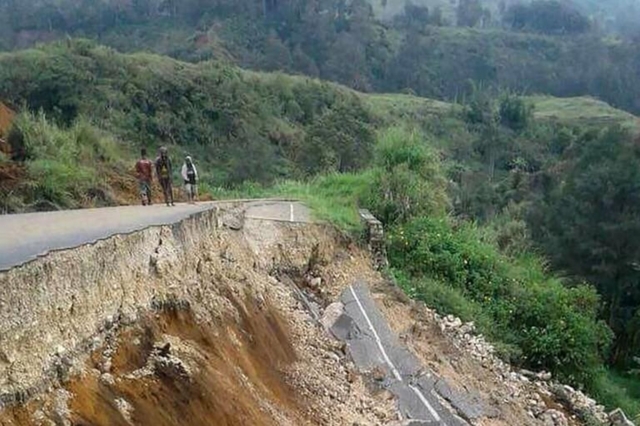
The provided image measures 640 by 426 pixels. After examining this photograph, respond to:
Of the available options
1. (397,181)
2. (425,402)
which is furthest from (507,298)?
(425,402)

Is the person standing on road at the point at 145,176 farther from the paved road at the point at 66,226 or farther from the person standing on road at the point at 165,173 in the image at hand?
the paved road at the point at 66,226

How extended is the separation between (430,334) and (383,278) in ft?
6.03

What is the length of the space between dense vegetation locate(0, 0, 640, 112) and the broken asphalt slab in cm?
5324

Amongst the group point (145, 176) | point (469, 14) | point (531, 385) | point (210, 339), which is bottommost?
point (469, 14)

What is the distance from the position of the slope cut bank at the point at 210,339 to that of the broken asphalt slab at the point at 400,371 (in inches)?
4.7

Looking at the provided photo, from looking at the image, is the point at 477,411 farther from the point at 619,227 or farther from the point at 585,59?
the point at 585,59

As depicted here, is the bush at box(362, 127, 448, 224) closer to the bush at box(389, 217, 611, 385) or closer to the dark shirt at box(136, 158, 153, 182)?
the bush at box(389, 217, 611, 385)

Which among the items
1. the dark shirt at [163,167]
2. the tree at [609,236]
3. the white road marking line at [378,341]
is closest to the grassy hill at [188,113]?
the dark shirt at [163,167]

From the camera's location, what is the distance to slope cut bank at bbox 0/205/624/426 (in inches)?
232

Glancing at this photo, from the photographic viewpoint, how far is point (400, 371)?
1112cm

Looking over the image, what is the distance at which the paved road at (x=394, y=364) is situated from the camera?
1021 cm

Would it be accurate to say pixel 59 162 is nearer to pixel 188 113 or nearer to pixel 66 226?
pixel 66 226

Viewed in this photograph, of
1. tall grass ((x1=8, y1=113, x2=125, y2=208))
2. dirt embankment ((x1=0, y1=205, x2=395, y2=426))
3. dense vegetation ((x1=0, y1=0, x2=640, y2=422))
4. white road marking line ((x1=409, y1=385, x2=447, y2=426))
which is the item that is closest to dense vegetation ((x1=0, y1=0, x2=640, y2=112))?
dense vegetation ((x1=0, y1=0, x2=640, y2=422))

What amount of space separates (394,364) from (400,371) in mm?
191
